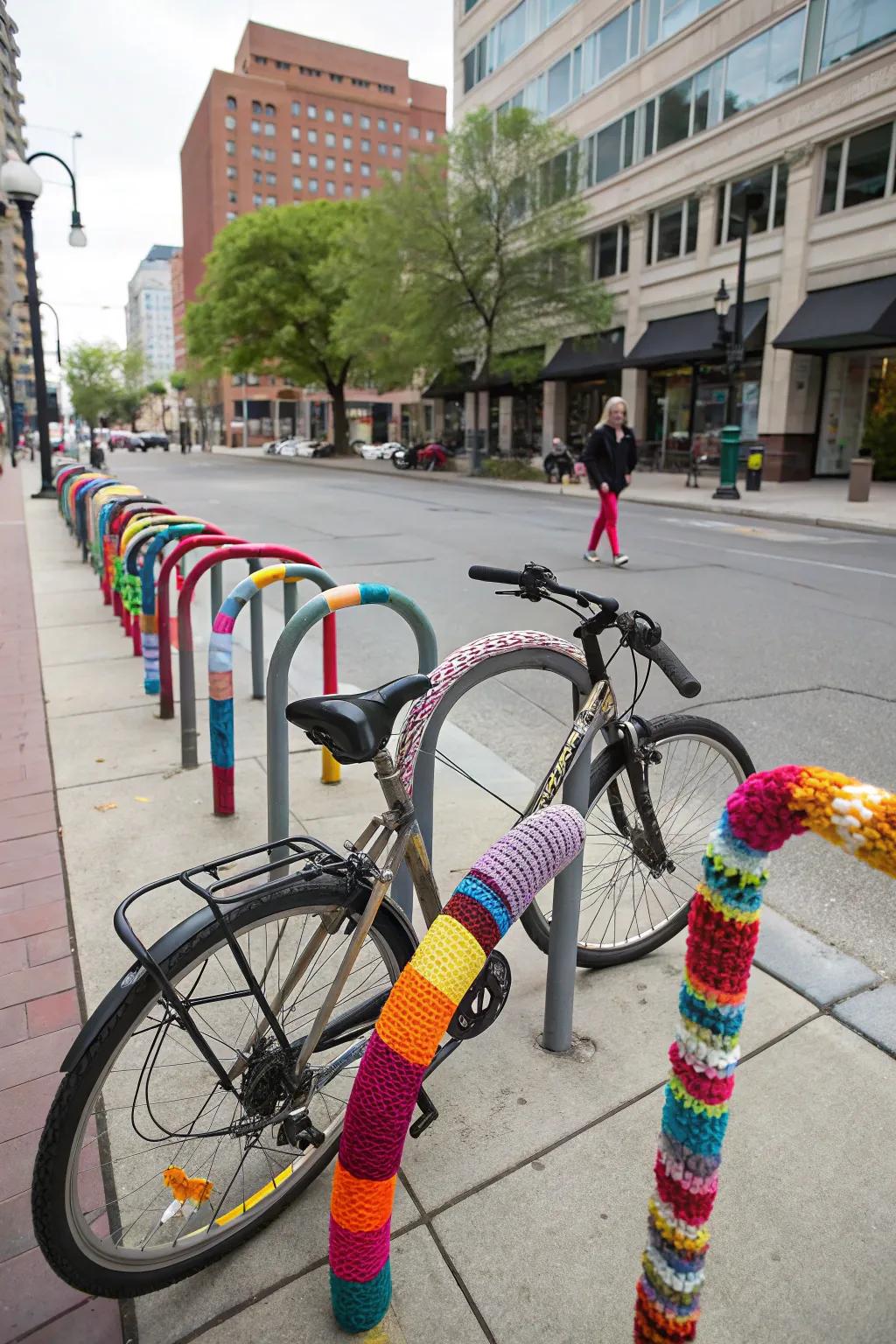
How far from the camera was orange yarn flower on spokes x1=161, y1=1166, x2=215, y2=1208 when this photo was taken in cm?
202

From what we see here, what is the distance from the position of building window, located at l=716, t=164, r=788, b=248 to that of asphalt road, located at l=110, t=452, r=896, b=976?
13.1 metres

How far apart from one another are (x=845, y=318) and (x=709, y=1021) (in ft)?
86.6

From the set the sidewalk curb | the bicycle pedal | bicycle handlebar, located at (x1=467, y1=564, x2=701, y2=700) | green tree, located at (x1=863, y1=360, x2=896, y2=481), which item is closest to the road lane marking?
the sidewalk curb

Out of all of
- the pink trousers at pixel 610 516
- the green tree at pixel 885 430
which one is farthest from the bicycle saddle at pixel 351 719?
the green tree at pixel 885 430

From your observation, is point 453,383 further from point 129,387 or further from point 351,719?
point 129,387

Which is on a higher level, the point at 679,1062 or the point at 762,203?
the point at 762,203

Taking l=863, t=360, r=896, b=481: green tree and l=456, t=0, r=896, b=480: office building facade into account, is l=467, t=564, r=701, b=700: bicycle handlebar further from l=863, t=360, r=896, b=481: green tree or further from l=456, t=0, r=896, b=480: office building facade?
l=863, t=360, r=896, b=481: green tree

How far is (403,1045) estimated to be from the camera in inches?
59.4

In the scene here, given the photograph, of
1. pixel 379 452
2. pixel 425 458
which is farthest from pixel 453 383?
pixel 379 452

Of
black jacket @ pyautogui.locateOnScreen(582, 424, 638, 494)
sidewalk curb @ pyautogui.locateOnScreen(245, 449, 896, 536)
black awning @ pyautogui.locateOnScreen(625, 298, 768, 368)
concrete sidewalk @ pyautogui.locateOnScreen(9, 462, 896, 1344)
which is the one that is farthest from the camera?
black awning @ pyautogui.locateOnScreen(625, 298, 768, 368)

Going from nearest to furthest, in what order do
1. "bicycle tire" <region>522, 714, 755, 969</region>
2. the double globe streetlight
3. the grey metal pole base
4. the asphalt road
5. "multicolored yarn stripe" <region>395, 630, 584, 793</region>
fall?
"multicolored yarn stripe" <region>395, 630, 584, 793</region> → the grey metal pole base → "bicycle tire" <region>522, 714, 755, 969</region> → the asphalt road → the double globe streetlight

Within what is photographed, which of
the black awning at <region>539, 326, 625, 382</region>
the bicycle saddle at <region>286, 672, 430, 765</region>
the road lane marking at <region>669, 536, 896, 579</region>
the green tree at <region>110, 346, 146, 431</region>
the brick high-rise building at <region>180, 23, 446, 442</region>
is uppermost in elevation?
the brick high-rise building at <region>180, 23, 446, 442</region>

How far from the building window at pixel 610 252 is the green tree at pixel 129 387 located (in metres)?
87.3

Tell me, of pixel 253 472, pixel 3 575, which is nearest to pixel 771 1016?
pixel 3 575
